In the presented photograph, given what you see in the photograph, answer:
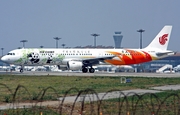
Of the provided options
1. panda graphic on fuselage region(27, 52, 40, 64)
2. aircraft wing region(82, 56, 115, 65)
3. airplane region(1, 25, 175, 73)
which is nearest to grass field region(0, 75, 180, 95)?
panda graphic on fuselage region(27, 52, 40, 64)

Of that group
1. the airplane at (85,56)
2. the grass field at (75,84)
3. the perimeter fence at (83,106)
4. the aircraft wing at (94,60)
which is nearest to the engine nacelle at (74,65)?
the airplane at (85,56)

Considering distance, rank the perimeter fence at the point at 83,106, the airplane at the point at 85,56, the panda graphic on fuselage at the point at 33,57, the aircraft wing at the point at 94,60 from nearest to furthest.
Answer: the perimeter fence at the point at 83,106
the panda graphic on fuselage at the point at 33,57
the airplane at the point at 85,56
the aircraft wing at the point at 94,60

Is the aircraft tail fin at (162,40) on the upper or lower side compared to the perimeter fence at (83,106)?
upper

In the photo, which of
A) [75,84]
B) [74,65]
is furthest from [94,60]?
[75,84]

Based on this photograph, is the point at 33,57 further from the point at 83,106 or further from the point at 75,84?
the point at 83,106

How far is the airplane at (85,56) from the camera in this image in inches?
2886

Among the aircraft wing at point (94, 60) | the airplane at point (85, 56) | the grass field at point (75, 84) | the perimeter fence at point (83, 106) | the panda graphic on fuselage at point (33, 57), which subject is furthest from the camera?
the aircraft wing at point (94, 60)

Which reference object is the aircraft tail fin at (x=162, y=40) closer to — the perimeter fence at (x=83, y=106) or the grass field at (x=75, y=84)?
the grass field at (x=75, y=84)

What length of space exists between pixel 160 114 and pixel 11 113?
7.26 m

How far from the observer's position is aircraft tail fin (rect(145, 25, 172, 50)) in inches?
3228

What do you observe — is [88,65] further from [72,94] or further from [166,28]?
[72,94]

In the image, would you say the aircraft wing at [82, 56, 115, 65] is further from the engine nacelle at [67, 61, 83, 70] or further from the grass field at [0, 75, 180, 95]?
the grass field at [0, 75, 180, 95]

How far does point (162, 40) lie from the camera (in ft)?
271

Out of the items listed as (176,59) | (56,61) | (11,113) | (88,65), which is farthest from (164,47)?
(176,59)
